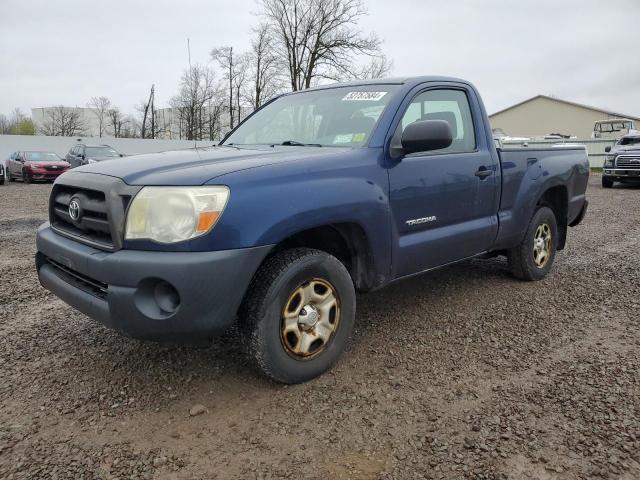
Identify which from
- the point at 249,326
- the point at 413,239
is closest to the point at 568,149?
the point at 413,239

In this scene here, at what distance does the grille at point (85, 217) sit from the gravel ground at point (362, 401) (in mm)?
862

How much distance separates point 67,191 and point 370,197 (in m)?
1.83

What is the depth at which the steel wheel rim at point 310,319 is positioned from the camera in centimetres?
274

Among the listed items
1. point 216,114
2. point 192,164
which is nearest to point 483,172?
point 192,164

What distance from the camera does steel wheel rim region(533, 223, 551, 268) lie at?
4863mm

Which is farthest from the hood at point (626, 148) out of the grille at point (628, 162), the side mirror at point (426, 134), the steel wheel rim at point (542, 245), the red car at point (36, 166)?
the red car at point (36, 166)

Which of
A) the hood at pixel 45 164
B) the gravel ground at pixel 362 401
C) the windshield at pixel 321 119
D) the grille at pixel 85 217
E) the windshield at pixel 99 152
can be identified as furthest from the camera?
the windshield at pixel 99 152

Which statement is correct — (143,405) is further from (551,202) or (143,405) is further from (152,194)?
(551,202)

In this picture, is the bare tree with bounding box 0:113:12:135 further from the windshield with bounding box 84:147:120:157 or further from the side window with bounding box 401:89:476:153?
the side window with bounding box 401:89:476:153

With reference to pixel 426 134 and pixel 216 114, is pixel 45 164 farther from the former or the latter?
pixel 216 114

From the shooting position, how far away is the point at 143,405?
268 centimetres

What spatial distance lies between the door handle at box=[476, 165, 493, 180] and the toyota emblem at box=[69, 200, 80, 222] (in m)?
2.78

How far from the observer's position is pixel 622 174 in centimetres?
1603

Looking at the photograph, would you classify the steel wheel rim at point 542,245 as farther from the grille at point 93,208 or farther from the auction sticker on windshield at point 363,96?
the grille at point 93,208
